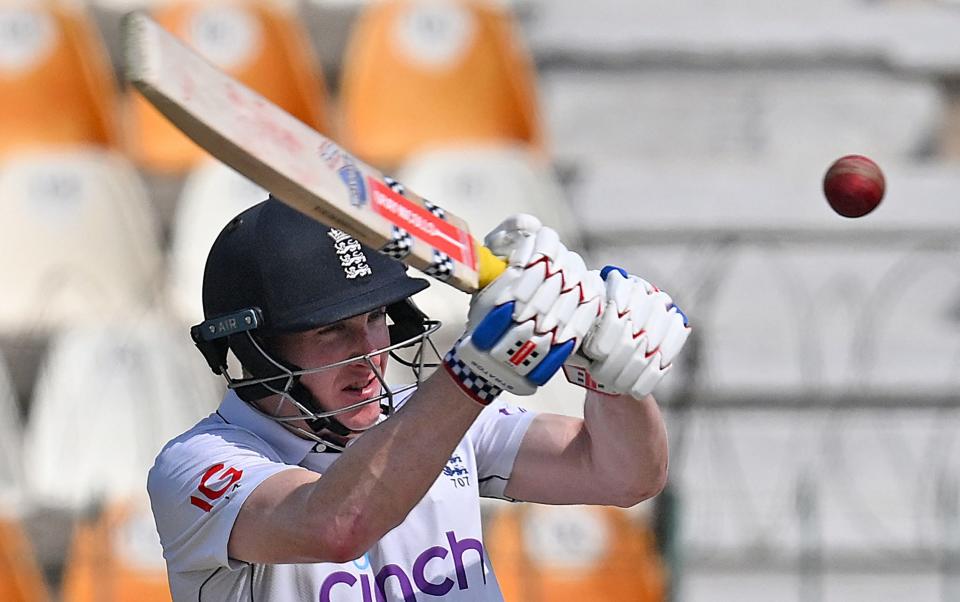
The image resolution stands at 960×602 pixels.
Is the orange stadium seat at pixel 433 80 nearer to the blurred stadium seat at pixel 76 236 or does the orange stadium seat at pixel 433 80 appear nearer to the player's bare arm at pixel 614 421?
the blurred stadium seat at pixel 76 236

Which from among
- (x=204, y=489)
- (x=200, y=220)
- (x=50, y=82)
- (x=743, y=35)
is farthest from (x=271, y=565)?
(x=743, y=35)

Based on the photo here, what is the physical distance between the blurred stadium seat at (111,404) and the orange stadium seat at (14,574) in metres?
0.40

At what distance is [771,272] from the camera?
18.5ft

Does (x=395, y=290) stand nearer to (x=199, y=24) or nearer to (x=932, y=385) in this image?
(x=932, y=385)

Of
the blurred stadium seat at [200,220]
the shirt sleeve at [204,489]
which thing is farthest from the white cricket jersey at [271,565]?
the blurred stadium seat at [200,220]

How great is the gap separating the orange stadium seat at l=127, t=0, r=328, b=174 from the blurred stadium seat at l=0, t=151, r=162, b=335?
36 centimetres

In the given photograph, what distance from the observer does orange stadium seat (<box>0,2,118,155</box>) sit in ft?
18.7

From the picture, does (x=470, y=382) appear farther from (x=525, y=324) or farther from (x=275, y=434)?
(x=275, y=434)

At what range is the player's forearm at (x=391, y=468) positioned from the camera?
6.41 ft

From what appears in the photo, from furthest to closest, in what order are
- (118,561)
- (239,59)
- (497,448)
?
(239,59) → (118,561) → (497,448)

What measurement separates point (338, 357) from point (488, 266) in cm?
38

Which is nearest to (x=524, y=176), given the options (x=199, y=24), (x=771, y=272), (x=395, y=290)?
(x=771, y=272)

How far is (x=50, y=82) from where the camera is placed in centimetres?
578

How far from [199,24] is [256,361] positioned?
3793mm
